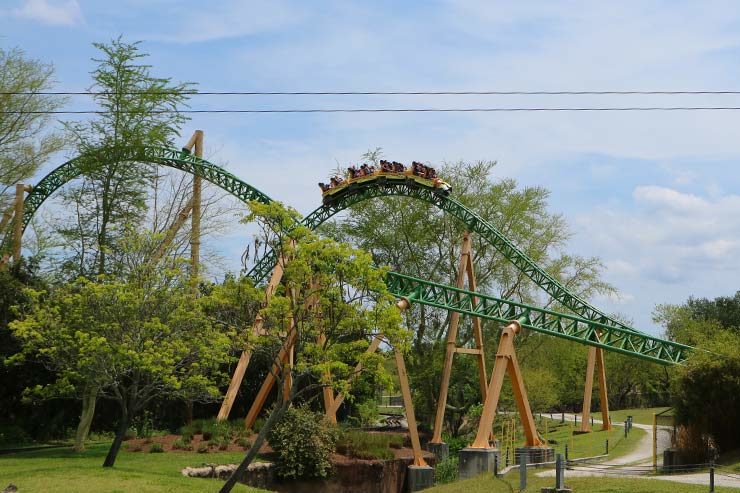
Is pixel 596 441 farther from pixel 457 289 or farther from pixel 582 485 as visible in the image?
pixel 582 485

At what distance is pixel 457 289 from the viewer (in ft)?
111

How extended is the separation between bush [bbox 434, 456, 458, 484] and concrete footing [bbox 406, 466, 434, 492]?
56.5 inches

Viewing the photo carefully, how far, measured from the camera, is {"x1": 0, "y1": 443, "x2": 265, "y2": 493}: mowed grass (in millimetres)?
20422

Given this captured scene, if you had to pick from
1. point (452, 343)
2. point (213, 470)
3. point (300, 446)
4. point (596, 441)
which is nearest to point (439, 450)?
point (452, 343)

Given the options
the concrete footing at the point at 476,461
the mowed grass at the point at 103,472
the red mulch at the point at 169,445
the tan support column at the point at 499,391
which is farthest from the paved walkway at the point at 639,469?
the red mulch at the point at 169,445

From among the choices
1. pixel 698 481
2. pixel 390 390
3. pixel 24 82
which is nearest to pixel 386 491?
pixel 390 390

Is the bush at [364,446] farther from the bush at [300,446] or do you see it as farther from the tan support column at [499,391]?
the tan support column at [499,391]

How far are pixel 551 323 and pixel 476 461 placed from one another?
724 cm

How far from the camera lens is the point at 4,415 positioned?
36344 mm

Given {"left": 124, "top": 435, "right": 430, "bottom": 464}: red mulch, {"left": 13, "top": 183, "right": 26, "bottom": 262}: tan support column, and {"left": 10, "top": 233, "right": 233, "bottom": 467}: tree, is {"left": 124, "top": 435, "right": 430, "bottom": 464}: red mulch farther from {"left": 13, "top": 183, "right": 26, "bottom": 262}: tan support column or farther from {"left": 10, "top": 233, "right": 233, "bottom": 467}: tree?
{"left": 13, "top": 183, "right": 26, "bottom": 262}: tan support column

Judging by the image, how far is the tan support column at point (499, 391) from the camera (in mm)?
30344

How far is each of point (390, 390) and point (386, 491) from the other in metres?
11.6

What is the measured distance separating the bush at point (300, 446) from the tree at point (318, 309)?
6.96 metres

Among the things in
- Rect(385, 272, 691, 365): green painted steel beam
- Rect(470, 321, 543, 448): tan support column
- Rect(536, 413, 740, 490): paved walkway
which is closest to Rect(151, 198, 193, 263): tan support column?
Rect(385, 272, 691, 365): green painted steel beam
